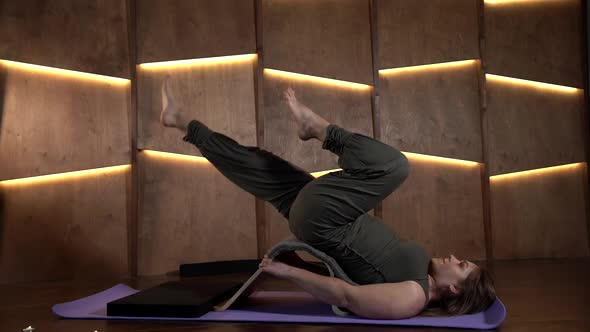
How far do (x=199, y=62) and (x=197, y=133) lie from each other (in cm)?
182

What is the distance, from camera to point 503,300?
246 centimetres

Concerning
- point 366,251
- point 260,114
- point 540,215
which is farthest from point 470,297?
point 540,215

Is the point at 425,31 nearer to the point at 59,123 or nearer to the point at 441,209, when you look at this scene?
the point at 441,209

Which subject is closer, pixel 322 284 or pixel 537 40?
pixel 322 284

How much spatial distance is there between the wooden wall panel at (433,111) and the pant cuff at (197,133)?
2218 millimetres

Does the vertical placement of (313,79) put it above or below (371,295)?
above

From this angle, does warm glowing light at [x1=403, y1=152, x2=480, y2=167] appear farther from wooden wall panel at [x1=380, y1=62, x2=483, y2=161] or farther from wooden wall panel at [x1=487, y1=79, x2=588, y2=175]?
wooden wall panel at [x1=487, y1=79, x2=588, y2=175]

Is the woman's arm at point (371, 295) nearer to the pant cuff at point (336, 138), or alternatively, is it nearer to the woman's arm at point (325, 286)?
the woman's arm at point (325, 286)

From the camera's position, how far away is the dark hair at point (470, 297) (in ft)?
6.79

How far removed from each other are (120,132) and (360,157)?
7.98 ft

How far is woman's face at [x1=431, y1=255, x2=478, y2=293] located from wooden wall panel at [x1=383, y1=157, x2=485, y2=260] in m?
2.14

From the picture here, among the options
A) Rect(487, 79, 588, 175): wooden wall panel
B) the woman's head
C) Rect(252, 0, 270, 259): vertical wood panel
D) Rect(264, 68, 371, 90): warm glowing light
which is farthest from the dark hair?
Rect(264, 68, 371, 90): warm glowing light

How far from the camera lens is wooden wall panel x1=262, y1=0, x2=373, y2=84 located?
417cm

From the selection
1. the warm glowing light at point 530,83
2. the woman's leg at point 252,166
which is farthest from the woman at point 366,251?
the warm glowing light at point 530,83
